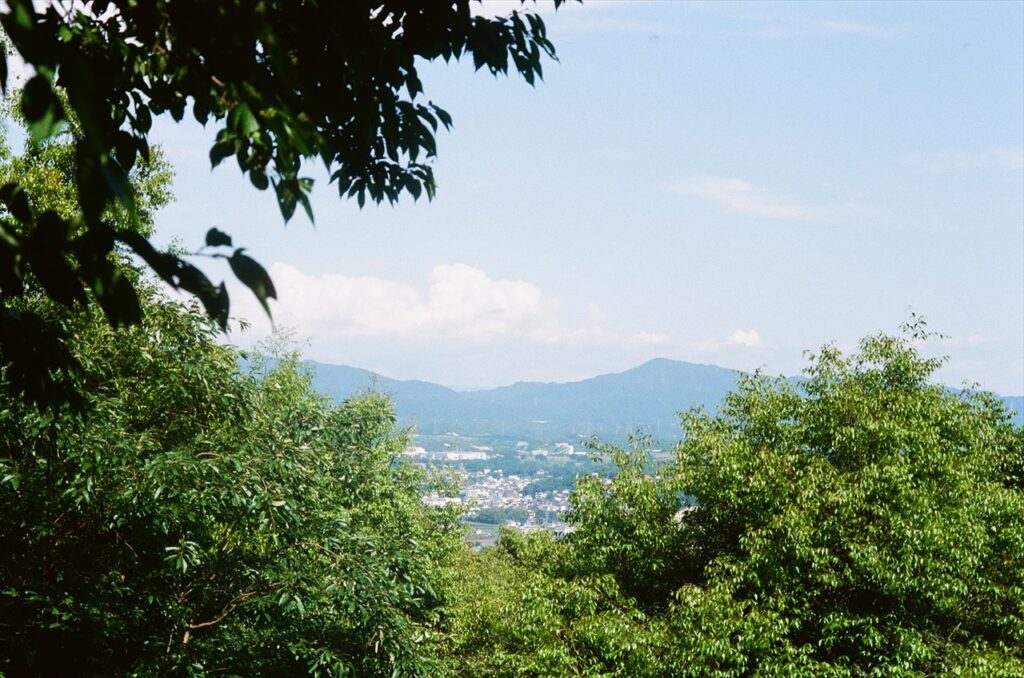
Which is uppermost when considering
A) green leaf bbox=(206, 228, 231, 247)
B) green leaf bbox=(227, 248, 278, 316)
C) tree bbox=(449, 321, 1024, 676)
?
green leaf bbox=(206, 228, 231, 247)

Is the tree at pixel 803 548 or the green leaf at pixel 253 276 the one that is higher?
the green leaf at pixel 253 276

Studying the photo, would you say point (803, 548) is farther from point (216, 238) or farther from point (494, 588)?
point (216, 238)

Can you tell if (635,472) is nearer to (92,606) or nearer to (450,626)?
(450,626)

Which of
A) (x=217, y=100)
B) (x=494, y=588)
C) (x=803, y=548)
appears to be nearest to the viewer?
(x=217, y=100)

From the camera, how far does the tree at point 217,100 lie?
1.86 metres

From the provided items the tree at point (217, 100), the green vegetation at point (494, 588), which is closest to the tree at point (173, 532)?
the green vegetation at point (494, 588)

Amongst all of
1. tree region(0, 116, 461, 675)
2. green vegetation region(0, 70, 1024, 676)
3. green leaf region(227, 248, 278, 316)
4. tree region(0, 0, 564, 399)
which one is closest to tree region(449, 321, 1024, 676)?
green vegetation region(0, 70, 1024, 676)

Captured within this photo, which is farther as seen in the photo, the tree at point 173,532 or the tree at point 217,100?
the tree at point 173,532

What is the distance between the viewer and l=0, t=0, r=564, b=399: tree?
186cm

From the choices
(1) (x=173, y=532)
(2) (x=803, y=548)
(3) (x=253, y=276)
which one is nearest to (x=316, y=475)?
(1) (x=173, y=532)

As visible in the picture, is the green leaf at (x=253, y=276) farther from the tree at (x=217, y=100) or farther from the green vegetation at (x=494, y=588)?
the green vegetation at (x=494, y=588)

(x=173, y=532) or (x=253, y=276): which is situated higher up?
(x=253, y=276)

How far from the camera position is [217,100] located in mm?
2906

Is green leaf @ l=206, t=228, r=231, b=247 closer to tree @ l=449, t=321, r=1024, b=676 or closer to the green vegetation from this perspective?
the green vegetation
